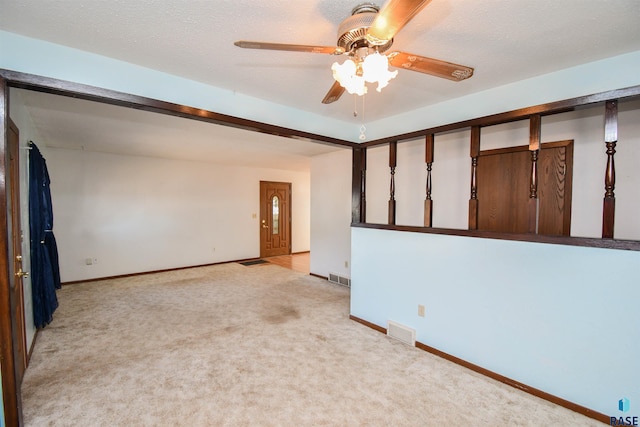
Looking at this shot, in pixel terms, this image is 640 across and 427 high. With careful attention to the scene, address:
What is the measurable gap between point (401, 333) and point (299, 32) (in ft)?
9.22

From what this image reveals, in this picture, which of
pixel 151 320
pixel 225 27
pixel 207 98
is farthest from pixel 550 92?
pixel 151 320

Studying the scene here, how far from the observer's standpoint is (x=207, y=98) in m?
2.61

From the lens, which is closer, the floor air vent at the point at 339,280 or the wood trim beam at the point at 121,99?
the wood trim beam at the point at 121,99

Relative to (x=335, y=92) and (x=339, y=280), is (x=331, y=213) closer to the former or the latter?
(x=339, y=280)

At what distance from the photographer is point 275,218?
7816 millimetres

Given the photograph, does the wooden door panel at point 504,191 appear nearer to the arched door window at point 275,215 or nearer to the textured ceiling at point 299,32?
the textured ceiling at point 299,32

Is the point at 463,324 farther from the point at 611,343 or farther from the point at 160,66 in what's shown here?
the point at 160,66

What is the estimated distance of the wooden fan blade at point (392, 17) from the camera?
1.05m

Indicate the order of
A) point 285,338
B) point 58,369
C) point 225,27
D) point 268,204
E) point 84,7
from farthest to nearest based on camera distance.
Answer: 1. point 268,204
2. point 285,338
3. point 58,369
4. point 225,27
5. point 84,7

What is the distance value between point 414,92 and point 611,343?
2.41m

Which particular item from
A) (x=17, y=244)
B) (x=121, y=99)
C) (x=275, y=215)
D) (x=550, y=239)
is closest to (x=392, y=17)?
(x=550, y=239)

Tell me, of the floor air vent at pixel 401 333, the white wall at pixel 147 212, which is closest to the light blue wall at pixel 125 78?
the floor air vent at pixel 401 333

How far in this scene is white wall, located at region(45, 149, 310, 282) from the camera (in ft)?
16.5

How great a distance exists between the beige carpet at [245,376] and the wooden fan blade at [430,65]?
2140mm
